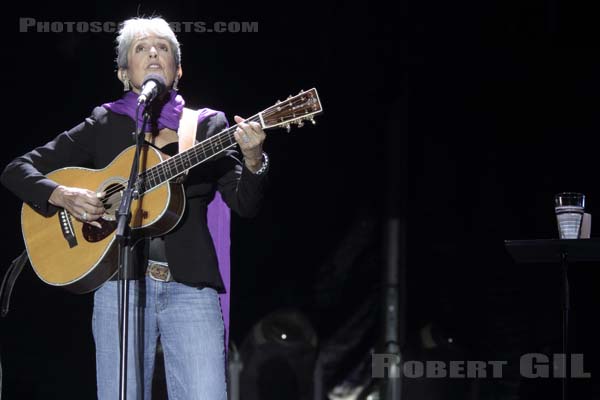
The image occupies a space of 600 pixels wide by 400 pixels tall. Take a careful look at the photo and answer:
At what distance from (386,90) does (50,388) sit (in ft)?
8.37

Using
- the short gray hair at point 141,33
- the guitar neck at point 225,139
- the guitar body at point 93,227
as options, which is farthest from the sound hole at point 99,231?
the short gray hair at point 141,33

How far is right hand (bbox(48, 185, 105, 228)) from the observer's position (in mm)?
Answer: 3125

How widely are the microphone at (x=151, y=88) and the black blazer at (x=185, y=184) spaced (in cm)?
34

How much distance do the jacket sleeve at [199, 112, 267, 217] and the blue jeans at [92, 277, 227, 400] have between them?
0.33m

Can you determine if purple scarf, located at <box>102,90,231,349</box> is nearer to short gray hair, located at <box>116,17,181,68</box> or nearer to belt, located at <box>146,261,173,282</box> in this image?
short gray hair, located at <box>116,17,181,68</box>

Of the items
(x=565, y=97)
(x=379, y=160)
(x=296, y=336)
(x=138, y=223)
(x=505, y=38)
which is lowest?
(x=296, y=336)

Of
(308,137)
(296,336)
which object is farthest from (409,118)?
(296,336)

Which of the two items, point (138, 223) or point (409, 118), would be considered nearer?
point (138, 223)

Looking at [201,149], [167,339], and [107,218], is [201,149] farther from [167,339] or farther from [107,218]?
[167,339]

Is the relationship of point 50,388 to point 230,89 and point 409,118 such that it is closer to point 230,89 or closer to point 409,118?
point 230,89

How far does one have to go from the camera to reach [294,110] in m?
3.06

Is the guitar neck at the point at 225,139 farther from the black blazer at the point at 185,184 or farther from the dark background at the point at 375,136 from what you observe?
the dark background at the point at 375,136

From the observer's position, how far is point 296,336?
512cm

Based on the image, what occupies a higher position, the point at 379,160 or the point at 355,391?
the point at 379,160
